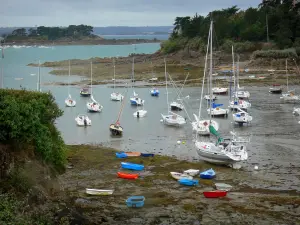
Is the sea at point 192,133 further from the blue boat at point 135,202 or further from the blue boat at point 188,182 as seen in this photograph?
the blue boat at point 135,202

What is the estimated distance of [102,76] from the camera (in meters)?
95.8

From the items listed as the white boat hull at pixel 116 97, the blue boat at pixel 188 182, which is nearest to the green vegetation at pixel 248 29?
the white boat hull at pixel 116 97

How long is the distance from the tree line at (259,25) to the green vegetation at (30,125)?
2918 inches

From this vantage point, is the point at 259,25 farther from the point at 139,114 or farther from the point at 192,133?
the point at 192,133

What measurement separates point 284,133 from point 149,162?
1563 cm

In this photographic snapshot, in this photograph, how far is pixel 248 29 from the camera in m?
102

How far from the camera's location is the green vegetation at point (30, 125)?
20578 mm

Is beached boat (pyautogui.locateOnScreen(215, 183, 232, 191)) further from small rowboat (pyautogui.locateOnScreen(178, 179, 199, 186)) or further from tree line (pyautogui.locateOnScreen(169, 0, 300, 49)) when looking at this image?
tree line (pyautogui.locateOnScreen(169, 0, 300, 49))

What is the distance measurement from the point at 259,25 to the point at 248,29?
147 inches

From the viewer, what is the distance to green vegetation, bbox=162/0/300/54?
9500 centimetres

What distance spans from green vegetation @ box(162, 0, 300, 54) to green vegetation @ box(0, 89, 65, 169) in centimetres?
7283

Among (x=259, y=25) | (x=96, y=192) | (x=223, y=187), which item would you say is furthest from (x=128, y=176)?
(x=259, y=25)

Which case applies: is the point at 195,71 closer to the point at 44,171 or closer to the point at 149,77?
the point at 149,77

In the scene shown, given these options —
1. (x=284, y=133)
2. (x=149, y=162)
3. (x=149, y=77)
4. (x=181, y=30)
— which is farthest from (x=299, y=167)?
(x=181, y=30)
